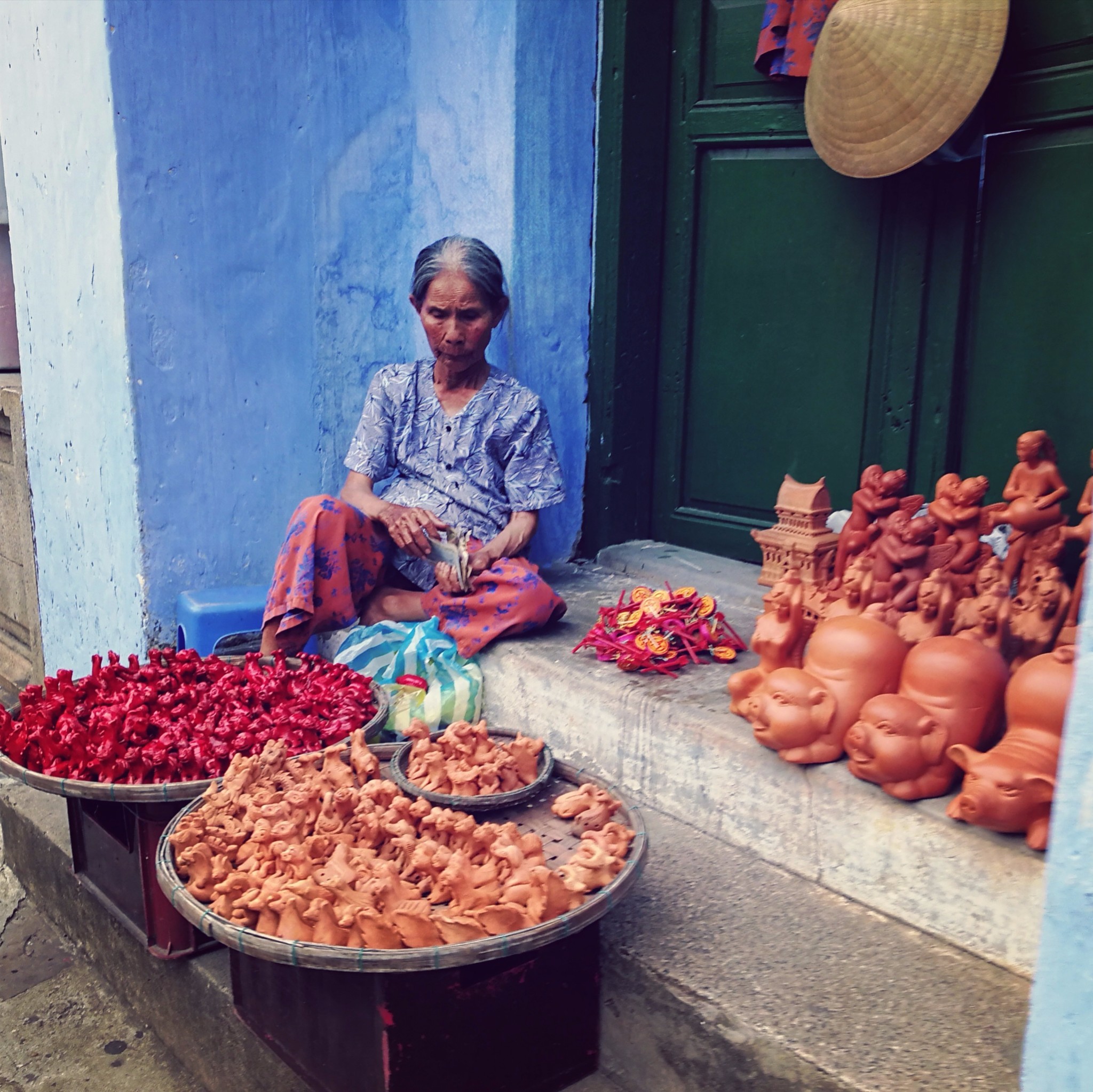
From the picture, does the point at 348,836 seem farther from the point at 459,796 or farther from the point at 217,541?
the point at 217,541

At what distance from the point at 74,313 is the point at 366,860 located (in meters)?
2.80

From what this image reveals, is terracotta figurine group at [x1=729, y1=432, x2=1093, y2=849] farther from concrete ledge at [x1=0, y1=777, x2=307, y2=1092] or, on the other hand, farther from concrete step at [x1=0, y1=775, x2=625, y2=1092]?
concrete ledge at [x1=0, y1=777, x2=307, y2=1092]

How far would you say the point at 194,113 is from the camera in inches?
144

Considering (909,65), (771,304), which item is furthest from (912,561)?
(771,304)

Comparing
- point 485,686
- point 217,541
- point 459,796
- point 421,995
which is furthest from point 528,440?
point 421,995

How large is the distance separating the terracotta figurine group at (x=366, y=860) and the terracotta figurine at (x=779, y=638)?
42 centimetres

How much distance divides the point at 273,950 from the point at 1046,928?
116 centimetres

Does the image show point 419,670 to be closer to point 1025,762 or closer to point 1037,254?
point 1025,762

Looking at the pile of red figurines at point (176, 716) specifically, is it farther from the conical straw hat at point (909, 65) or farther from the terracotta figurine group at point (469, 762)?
the conical straw hat at point (909, 65)

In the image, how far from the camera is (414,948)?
1.75 meters

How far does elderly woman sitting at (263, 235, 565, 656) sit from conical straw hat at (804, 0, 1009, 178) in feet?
3.89

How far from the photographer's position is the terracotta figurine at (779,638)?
2412 millimetres

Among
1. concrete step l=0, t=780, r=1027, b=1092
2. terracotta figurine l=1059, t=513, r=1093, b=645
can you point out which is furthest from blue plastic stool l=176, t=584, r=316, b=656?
terracotta figurine l=1059, t=513, r=1093, b=645

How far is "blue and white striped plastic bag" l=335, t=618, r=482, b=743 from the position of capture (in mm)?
3051
